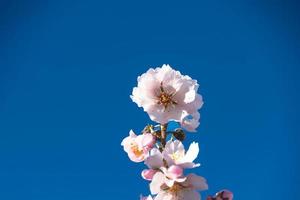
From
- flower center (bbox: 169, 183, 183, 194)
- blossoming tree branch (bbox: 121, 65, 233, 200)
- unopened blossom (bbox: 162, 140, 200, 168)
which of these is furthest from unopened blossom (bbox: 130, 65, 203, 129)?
flower center (bbox: 169, 183, 183, 194)

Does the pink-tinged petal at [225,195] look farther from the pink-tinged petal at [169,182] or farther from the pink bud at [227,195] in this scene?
the pink-tinged petal at [169,182]

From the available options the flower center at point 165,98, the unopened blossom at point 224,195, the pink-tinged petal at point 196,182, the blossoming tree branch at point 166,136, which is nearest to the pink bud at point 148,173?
the blossoming tree branch at point 166,136

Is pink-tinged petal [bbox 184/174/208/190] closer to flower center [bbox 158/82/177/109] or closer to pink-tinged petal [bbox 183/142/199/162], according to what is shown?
Answer: pink-tinged petal [bbox 183/142/199/162]

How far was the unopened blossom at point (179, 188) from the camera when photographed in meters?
3.24

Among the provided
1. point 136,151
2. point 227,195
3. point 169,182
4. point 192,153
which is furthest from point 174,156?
point 227,195

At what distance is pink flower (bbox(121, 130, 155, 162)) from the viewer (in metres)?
3.51

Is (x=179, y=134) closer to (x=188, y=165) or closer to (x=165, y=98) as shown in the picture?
(x=165, y=98)

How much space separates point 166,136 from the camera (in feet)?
12.0

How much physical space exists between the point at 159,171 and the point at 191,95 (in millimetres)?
737

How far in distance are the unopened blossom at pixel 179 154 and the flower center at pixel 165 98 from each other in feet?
1.40

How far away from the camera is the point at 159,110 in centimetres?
376

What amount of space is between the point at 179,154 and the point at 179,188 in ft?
0.89

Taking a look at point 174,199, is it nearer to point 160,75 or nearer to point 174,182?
point 174,182

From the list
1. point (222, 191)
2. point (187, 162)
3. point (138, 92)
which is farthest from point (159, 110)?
point (222, 191)
